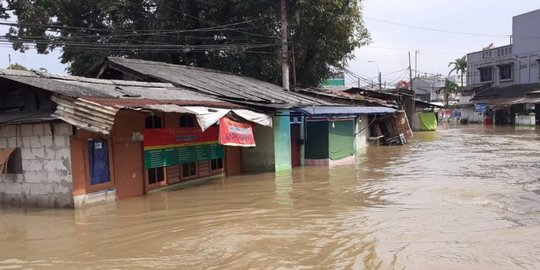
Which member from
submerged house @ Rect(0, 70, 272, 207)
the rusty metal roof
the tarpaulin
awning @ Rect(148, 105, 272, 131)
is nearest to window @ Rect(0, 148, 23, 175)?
submerged house @ Rect(0, 70, 272, 207)

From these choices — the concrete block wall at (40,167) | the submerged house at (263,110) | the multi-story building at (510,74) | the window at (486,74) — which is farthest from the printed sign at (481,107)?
the concrete block wall at (40,167)

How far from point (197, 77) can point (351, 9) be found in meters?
12.0

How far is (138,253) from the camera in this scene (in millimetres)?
7355

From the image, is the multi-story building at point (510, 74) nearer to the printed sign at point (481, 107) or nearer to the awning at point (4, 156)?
the printed sign at point (481, 107)

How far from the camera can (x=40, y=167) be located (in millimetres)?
10719

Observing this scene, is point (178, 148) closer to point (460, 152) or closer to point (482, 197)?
point (482, 197)

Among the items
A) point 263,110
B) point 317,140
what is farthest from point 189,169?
point 317,140

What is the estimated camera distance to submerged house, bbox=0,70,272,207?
10289 mm

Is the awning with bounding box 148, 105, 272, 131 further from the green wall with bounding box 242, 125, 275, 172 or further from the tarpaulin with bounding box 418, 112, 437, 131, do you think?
the tarpaulin with bounding box 418, 112, 437, 131

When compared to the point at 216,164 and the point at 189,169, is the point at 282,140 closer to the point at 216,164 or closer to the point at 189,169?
the point at 216,164

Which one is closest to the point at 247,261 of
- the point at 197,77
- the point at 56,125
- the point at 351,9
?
the point at 56,125

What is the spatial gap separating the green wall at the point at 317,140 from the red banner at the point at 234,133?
14.4ft

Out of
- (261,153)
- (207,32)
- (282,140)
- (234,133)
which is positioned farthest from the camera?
(207,32)

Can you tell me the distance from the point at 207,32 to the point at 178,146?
1406 cm
